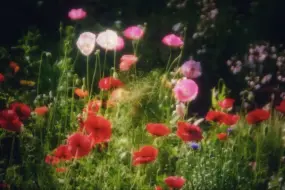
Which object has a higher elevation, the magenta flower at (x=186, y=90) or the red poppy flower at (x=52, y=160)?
the magenta flower at (x=186, y=90)

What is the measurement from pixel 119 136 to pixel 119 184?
27.0 inches

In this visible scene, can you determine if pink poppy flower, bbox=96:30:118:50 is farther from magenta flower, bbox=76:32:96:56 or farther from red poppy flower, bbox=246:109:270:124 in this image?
red poppy flower, bbox=246:109:270:124

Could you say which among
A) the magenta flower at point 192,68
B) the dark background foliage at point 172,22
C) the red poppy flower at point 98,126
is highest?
the dark background foliage at point 172,22

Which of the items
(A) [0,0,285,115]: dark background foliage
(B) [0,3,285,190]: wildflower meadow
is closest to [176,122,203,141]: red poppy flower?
(B) [0,3,285,190]: wildflower meadow

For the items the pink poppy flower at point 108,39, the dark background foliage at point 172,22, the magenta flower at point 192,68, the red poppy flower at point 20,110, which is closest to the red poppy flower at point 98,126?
the red poppy flower at point 20,110

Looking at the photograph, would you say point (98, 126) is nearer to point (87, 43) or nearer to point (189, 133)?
point (189, 133)

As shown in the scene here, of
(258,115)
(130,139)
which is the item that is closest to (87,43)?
(130,139)

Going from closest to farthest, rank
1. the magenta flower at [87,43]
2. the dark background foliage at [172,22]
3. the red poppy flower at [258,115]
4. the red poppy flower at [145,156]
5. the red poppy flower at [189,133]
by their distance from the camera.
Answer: the red poppy flower at [145,156]
the red poppy flower at [189,133]
the red poppy flower at [258,115]
the magenta flower at [87,43]
the dark background foliage at [172,22]

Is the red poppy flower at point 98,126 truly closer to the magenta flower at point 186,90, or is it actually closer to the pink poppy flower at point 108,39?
the magenta flower at point 186,90

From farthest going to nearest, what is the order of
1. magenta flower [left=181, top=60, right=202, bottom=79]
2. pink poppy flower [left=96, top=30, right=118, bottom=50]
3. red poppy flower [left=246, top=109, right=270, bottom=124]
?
magenta flower [left=181, top=60, right=202, bottom=79]
pink poppy flower [left=96, top=30, right=118, bottom=50]
red poppy flower [left=246, top=109, right=270, bottom=124]

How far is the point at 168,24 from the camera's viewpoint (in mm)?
5105

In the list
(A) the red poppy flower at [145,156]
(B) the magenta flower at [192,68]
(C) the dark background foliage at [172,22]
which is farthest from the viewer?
(C) the dark background foliage at [172,22]

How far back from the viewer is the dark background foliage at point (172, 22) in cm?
462

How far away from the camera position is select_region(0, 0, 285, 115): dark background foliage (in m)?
4.62
